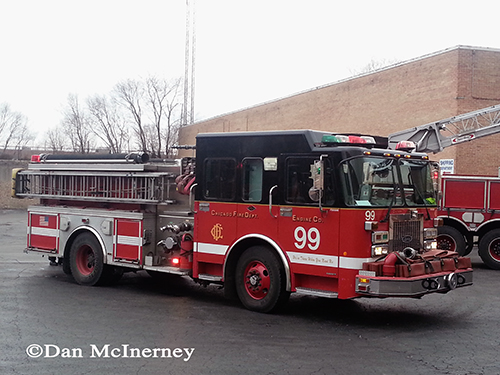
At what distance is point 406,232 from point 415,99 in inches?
747

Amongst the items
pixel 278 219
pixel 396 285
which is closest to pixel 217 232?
pixel 278 219

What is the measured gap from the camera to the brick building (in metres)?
23.4

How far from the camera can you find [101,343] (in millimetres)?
6973

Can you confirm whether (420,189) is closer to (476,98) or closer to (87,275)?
(87,275)

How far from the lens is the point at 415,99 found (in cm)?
2617

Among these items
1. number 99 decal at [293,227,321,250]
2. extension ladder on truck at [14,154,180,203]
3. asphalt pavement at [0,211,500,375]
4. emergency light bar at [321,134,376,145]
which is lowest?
asphalt pavement at [0,211,500,375]

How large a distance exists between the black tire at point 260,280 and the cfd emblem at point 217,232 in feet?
1.64

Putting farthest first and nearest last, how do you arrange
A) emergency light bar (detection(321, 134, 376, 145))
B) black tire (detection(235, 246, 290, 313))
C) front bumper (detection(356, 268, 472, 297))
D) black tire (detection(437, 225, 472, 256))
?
black tire (detection(437, 225, 472, 256)), black tire (detection(235, 246, 290, 313)), emergency light bar (detection(321, 134, 376, 145)), front bumper (detection(356, 268, 472, 297))

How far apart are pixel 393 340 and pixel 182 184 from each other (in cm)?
441

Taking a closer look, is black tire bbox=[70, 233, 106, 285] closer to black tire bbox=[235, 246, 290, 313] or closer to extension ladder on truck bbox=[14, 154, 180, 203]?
extension ladder on truck bbox=[14, 154, 180, 203]

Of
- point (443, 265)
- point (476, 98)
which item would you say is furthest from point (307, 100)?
point (443, 265)

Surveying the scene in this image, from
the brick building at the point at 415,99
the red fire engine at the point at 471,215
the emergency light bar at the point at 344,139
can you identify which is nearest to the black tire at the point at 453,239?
the red fire engine at the point at 471,215

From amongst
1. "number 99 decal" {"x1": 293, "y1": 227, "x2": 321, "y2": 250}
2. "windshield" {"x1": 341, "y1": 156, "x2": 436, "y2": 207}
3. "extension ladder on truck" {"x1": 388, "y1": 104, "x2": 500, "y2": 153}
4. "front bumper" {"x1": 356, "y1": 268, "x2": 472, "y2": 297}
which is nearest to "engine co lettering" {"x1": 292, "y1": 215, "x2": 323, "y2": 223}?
"number 99 decal" {"x1": 293, "y1": 227, "x2": 321, "y2": 250}

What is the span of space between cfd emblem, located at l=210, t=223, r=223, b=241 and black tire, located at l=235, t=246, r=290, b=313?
0.50 m
